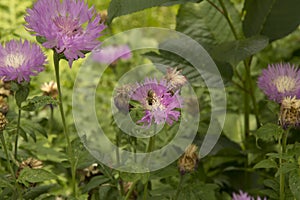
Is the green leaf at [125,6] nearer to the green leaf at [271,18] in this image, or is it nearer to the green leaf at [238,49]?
the green leaf at [238,49]

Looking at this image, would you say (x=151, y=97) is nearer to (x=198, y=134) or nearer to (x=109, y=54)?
(x=198, y=134)

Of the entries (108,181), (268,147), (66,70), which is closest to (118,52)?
(66,70)

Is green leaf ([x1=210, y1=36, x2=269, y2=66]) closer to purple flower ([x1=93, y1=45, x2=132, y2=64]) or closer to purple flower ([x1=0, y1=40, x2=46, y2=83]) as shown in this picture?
purple flower ([x1=0, y1=40, x2=46, y2=83])

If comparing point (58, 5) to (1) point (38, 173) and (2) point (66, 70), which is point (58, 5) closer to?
(1) point (38, 173)

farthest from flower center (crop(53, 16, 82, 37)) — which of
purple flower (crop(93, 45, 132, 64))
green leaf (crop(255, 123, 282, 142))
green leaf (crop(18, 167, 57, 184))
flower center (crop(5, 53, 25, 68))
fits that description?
purple flower (crop(93, 45, 132, 64))

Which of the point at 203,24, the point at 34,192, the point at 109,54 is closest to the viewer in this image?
the point at 34,192

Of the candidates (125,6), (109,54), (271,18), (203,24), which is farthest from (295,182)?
(109,54)

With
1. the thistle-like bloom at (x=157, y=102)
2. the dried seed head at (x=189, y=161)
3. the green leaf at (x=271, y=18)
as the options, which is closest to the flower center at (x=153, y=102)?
the thistle-like bloom at (x=157, y=102)
